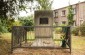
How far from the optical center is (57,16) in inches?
1912

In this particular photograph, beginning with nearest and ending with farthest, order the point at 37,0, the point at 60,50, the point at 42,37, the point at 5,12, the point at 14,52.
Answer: the point at 14,52, the point at 60,50, the point at 42,37, the point at 5,12, the point at 37,0

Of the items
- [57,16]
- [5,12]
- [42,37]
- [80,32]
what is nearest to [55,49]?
[42,37]

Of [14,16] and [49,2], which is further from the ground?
[49,2]

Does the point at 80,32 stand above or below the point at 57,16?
below

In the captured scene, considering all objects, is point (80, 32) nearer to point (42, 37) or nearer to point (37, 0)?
point (37, 0)

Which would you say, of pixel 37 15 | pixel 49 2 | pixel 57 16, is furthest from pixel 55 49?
pixel 57 16

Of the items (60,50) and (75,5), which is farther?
(75,5)

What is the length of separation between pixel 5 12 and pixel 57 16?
34105 millimetres

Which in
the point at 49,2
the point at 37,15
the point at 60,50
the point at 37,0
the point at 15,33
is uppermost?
the point at 49,2

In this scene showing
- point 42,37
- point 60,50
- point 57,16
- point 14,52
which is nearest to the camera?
point 14,52

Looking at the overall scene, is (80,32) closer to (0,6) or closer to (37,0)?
(37,0)

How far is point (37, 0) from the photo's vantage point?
1630 cm

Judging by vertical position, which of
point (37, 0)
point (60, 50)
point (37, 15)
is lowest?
point (60, 50)

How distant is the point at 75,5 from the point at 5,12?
27.5 metres
